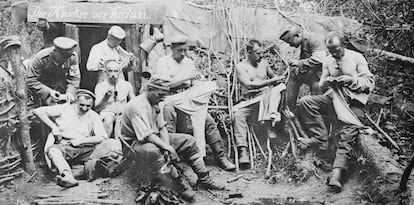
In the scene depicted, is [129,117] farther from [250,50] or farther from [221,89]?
[250,50]

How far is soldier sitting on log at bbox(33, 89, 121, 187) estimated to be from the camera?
250 inches

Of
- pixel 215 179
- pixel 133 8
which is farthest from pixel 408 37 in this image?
pixel 133 8

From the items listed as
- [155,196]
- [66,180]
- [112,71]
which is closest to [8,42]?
[112,71]

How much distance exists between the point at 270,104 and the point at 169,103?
1183 mm

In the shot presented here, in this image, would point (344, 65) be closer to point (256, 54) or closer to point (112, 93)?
point (256, 54)

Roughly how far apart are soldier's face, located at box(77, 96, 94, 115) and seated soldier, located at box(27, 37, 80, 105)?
0.14 meters

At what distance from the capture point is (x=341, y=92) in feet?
22.2

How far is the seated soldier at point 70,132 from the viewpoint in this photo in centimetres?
634

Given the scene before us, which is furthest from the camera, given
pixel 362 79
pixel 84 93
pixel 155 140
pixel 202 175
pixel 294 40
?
pixel 294 40

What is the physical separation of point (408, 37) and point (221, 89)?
2.33 metres

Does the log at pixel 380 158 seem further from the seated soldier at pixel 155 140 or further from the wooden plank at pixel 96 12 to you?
the wooden plank at pixel 96 12

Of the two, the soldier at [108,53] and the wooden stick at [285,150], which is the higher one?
the soldier at [108,53]

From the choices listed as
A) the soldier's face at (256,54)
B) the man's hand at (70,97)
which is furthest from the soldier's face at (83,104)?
the soldier's face at (256,54)

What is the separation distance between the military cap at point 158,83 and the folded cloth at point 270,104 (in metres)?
1.14
